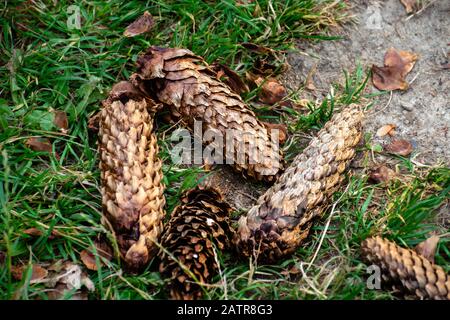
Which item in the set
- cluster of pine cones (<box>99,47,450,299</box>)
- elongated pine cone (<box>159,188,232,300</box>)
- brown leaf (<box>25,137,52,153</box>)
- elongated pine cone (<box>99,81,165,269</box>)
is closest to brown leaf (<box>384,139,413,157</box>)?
A: cluster of pine cones (<box>99,47,450,299</box>)

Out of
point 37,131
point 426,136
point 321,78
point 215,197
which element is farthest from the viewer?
point 321,78

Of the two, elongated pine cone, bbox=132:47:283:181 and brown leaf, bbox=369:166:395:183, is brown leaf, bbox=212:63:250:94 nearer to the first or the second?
elongated pine cone, bbox=132:47:283:181

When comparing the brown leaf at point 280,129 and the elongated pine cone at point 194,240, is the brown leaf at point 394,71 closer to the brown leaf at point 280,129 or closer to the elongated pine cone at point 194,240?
the brown leaf at point 280,129

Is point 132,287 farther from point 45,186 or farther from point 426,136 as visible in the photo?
point 426,136

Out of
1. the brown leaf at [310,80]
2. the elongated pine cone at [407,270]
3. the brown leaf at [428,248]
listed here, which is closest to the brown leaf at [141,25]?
the brown leaf at [310,80]
